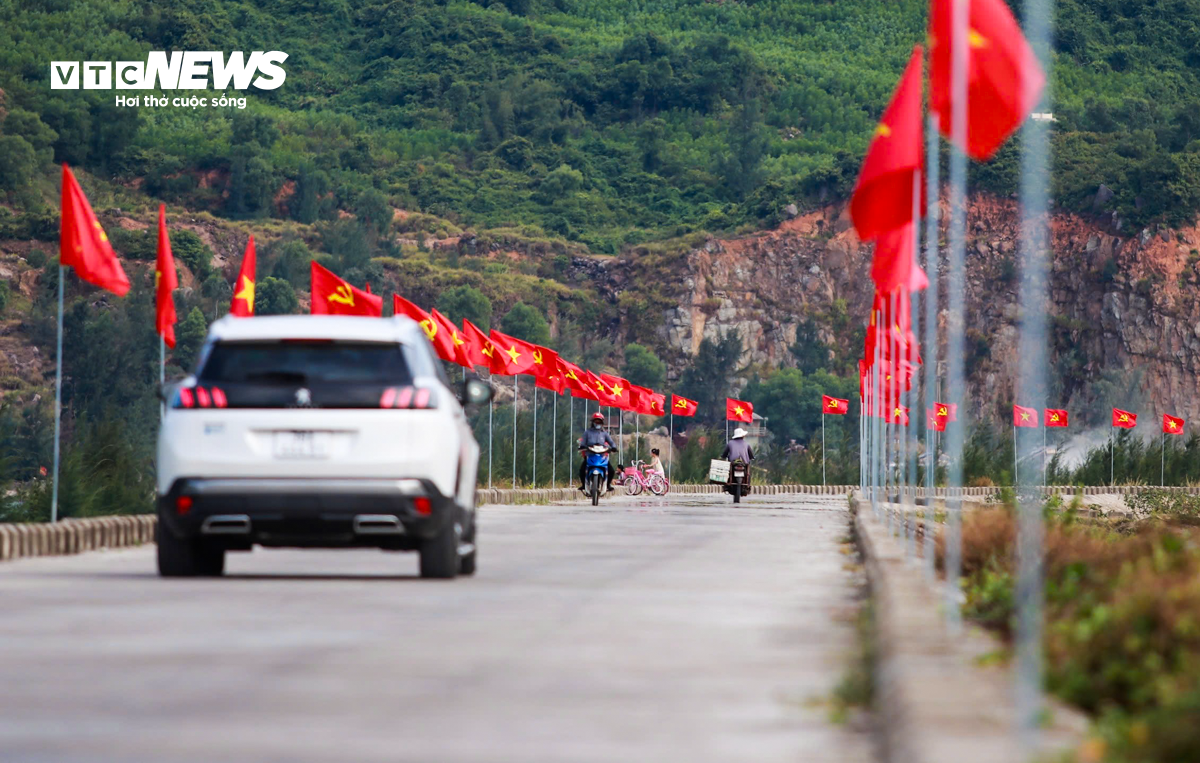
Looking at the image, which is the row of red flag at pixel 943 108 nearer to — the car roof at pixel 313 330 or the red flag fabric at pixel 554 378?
the car roof at pixel 313 330

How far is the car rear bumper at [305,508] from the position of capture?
48.7 ft

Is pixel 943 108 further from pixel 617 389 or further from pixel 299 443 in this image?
pixel 617 389

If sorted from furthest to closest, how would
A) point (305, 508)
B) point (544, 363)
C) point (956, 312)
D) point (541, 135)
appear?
point (541, 135) → point (544, 363) → point (305, 508) → point (956, 312)

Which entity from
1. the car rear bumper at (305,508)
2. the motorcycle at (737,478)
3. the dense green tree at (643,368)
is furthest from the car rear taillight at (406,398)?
the dense green tree at (643,368)

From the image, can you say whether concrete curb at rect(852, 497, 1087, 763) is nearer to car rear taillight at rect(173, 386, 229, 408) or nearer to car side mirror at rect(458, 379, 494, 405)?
car rear taillight at rect(173, 386, 229, 408)

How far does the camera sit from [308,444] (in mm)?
15000

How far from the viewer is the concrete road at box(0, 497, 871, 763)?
7.76 metres

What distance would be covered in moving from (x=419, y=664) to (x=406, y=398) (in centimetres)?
508

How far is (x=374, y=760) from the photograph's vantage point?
7312 mm

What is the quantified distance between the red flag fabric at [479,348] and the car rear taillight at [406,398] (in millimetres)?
34260

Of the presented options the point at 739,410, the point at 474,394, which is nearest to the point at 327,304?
the point at 474,394

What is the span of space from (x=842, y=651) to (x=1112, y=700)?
2992 millimetres

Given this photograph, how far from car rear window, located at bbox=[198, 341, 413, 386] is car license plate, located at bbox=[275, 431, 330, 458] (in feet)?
1.27

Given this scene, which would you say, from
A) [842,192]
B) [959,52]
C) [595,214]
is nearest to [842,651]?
[959,52]
